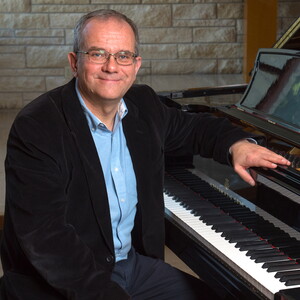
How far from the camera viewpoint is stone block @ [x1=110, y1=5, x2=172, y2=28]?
6.28 m

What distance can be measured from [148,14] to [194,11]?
43cm

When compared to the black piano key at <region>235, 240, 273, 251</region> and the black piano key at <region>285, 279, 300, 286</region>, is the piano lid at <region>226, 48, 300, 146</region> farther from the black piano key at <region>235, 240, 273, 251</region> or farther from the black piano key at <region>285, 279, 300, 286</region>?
the black piano key at <region>285, 279, 300, 286</region>

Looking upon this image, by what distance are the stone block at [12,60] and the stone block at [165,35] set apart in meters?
1.15

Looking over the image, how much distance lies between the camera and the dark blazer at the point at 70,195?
5.87ft

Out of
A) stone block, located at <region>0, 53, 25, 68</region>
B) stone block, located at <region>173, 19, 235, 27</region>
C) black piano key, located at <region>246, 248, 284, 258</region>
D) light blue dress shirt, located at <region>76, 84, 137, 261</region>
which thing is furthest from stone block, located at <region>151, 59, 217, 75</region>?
black piano key, located at <region>246, 248, 284, 258</region>

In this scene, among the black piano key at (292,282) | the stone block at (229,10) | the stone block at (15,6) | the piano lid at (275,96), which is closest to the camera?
the black piano key at (292,282)

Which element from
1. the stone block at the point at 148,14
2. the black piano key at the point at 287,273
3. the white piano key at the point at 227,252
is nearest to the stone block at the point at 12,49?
the stone block at the point at 148,14

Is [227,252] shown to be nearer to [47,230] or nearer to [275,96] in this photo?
[47,230]

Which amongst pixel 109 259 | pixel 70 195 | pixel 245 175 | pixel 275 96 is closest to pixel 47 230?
pixel 70 195

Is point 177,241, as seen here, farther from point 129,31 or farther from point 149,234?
point 129,31

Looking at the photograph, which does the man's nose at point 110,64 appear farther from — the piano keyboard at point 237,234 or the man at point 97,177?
the piano keyboard at point 237,234

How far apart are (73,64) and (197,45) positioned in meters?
4.51

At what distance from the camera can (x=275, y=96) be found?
240 cm

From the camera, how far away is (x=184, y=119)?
2375 millimetres
